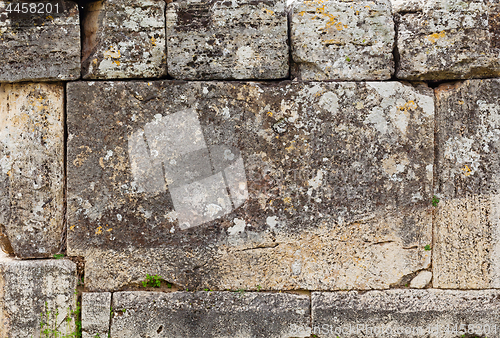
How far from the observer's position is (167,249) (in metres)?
2.45

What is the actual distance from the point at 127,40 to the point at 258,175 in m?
A: 1.26

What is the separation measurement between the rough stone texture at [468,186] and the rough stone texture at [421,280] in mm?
46

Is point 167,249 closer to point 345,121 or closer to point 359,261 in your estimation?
point 359,261

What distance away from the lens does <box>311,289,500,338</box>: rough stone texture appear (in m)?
2.45

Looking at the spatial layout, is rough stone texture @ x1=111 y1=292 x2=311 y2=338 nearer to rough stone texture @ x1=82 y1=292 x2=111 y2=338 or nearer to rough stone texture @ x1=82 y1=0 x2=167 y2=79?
rough stone texture @ x1=82 y1=292 x2=111 y2=338

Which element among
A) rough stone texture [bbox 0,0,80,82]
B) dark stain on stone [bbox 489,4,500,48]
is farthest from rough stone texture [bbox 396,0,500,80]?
rough stone texture [bbox 0,0,80,82]

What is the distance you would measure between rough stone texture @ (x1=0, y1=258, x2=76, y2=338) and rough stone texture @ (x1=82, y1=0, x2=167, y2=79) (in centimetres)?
132

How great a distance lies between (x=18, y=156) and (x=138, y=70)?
0.99 meters

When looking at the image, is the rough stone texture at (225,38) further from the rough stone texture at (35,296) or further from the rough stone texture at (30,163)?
→ the rough stone texture at (35,296)

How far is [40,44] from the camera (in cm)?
235

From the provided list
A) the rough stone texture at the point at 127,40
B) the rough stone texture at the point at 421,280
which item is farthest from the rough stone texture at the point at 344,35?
the rough stone texture at the point at 421,280

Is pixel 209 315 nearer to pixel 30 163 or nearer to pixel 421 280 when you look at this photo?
pixel 421 280

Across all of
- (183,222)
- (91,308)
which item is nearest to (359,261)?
(183,222)

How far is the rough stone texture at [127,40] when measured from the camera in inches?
93.8
